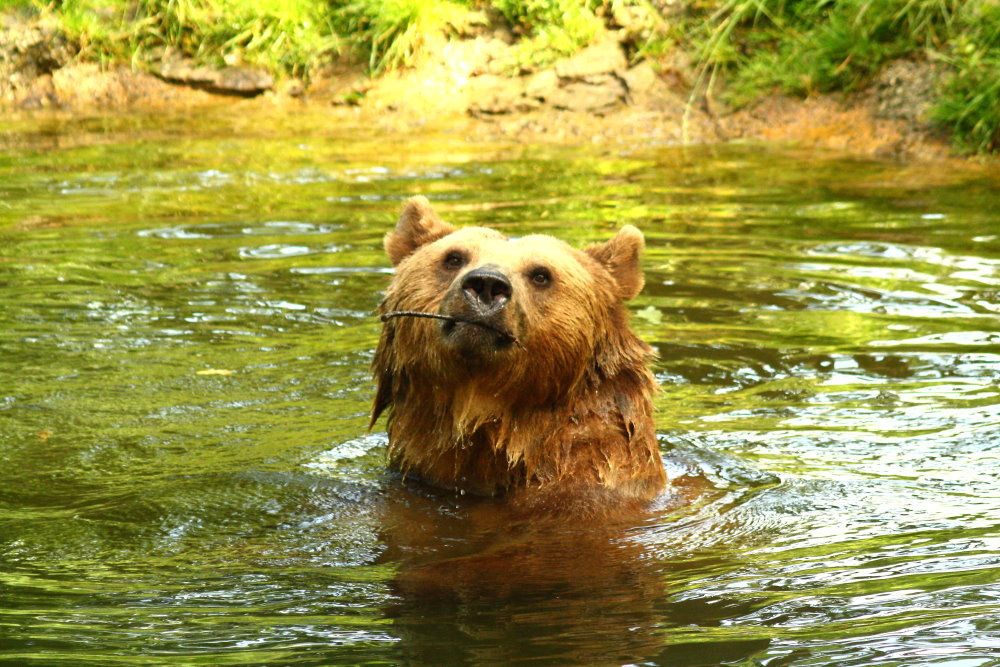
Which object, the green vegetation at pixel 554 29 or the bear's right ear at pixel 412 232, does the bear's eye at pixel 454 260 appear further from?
the green vegetation at pixel 554 29

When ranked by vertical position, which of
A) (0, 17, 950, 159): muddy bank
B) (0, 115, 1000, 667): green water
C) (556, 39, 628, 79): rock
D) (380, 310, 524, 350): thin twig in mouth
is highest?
(556, 39, 628, 79): rock

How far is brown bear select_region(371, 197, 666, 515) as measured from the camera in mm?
5023

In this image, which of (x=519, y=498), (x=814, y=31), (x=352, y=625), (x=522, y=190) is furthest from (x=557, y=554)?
(x=814, y=31)

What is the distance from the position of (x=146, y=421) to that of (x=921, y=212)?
7169 millimetres

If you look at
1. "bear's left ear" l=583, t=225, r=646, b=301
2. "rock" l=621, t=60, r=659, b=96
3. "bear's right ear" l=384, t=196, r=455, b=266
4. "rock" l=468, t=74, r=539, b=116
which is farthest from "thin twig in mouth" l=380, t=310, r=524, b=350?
"rock" l=621, t=60, r=659, b=96

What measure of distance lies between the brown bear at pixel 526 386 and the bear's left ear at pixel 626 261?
67mm

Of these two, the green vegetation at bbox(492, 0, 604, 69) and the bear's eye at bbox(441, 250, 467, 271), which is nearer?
the bear's eye at bbox(441, 250, 467, 271)

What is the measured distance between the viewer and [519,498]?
206 inches

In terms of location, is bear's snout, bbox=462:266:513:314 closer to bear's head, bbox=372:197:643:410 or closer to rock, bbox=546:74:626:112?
bear's head, bbox=372:197:643:410

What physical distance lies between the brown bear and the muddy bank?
30.1 feet

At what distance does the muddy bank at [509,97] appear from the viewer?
1437cm

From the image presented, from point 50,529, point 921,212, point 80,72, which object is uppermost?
point 80,72

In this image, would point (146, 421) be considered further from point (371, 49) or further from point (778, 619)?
point (371, 49)

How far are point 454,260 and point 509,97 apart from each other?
10.8 m
